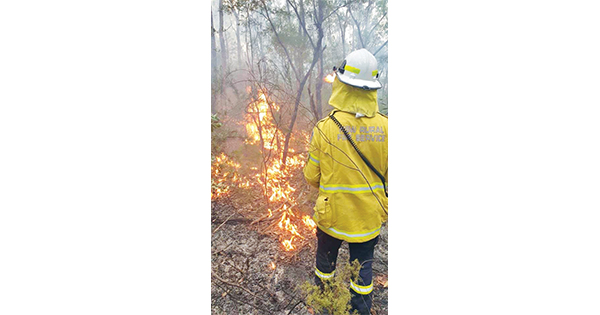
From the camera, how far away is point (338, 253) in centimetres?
268

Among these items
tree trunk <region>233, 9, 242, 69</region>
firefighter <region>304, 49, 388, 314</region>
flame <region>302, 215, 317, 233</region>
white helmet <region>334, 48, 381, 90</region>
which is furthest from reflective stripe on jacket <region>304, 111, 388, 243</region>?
tree trunk <region>233, 9, 242, 69</region>

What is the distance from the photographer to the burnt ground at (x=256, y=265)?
2678mm

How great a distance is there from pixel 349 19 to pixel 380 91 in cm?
68

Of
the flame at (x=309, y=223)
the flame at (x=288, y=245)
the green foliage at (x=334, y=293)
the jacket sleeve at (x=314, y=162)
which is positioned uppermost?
the jacket sleeve at (x=314, y=162)

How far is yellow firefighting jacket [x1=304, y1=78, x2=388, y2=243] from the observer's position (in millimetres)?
2486

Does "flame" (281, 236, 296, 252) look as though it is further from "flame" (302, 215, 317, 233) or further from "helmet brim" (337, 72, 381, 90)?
"helmet brim" (337, 72, 381, 90)

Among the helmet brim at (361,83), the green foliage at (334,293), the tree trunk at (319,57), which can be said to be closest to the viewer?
the helmet brim at (361,83)

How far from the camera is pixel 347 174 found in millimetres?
2488

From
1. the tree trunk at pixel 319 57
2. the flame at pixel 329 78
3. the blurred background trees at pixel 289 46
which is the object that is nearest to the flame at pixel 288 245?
the blurred background trees at pixel 289 46

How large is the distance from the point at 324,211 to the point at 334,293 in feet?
2.42

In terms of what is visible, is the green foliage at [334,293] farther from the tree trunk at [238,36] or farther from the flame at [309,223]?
the tree trunk at [238,36]

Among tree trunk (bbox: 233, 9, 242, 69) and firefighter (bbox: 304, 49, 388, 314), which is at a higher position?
tree trunk (bbox: 233, 9, 242, 69)

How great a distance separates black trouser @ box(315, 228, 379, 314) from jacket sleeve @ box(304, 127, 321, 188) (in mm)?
465

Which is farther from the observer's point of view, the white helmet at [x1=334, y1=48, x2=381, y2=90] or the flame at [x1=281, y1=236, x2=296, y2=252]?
the flame at [x1=281, y1=236, x2=296, y2=252]
